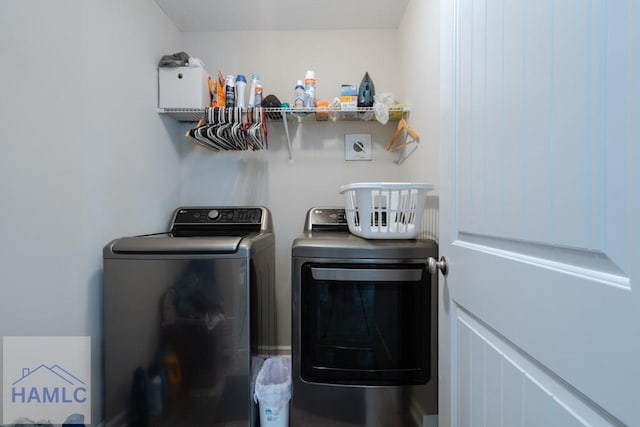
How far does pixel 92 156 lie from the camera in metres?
1.20

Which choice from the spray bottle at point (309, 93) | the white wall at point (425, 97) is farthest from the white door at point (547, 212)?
the spray bottle at point (309, 93)

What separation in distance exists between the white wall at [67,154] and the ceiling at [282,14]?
1.10ft

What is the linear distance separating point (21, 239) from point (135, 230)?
533mm

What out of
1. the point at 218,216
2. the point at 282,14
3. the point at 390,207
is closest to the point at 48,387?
the point at 218,216

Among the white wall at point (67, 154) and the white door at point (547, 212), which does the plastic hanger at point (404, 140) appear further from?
the white wall at point (67, 154)

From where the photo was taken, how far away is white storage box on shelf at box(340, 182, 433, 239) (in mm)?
1144

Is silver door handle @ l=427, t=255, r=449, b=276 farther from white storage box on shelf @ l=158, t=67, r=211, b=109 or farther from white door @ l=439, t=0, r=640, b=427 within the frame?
white storage box on shelf @ l=158, t=67, r=211, b=109

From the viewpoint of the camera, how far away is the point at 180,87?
166 centimetres

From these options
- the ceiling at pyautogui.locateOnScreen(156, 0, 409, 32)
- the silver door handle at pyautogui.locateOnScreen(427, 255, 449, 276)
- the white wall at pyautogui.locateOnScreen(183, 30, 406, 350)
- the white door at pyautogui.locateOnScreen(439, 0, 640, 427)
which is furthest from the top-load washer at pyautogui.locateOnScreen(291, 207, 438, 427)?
the ceiling at pyautogui.locateOnScreen(156, 0, 409, 32)

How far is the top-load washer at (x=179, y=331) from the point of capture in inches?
45.4

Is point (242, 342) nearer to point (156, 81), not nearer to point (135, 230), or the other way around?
point (135, 230)

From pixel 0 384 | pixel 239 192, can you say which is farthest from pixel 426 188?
pixel 0 384

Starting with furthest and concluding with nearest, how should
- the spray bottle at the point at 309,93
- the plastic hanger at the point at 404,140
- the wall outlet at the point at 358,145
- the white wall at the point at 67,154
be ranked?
the wall outlet at the point at 358,145 → the spray bottle at the point at 309,93 → the plastic hanger at the point at 404,140 → the white wall at the point at 67,154

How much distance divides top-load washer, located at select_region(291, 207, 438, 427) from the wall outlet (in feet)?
2.95
